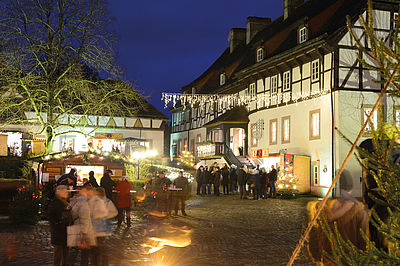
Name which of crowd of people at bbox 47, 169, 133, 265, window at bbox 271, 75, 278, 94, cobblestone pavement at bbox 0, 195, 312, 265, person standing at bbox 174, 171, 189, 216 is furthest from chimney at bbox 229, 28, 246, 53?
crowd of people at bbox 47, 169, 133, 265

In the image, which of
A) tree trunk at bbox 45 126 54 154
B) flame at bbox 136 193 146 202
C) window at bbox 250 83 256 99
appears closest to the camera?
flame at bbox 136 193 146 202

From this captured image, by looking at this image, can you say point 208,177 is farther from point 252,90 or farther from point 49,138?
point 252,90

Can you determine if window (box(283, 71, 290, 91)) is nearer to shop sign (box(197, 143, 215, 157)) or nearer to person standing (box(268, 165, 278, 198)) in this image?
person standing (box(268, 165, 278, 198))

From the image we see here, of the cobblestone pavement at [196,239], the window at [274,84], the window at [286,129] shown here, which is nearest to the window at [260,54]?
the window at [274,84]

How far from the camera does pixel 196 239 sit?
40.3 feet

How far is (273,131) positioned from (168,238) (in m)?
22.1

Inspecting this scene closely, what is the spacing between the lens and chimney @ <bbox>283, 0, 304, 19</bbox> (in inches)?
1502

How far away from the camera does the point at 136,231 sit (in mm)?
13828

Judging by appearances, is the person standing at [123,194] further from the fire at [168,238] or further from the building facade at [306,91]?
the building facade at [306,91]

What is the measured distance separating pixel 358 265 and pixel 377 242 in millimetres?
3031

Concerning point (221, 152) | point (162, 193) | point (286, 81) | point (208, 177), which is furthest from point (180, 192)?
point (221, 152)

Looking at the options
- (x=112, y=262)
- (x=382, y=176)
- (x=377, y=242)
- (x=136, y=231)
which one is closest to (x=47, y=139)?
(x=136, y=231)

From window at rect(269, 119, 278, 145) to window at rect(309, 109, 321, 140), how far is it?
4.14m

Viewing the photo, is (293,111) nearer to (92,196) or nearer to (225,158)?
(225,158)
